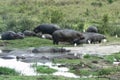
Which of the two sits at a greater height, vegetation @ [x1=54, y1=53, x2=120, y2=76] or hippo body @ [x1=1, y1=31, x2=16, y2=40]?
vegetation @ [x1=54, y1=53, x2=120, y2=76]

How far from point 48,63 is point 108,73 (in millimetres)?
4219

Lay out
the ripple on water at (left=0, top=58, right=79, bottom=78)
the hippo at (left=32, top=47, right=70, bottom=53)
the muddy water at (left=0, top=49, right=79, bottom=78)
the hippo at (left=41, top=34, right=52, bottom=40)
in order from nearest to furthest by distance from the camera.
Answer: the ripple on water at (left=0, top=58, right=79, bottom=78) → the muddy water at (left=0, top=49, right=79, bottom=78) → the hippo at (left=32, top=47, right=70, bottom=53) → the hippo at (left=41, top=34, right=52, bottom=40)

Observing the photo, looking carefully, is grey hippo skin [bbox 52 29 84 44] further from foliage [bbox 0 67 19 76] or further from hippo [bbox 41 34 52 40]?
foliage [bbox 0 67 19 76]

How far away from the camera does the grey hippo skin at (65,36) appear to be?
95.9ft

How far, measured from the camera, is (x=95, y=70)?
19562 millimetres

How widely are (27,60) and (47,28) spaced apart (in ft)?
33.4

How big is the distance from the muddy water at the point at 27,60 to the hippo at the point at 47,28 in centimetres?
607

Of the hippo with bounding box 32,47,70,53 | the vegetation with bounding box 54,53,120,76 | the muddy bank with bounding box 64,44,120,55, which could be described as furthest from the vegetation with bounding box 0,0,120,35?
the vegetation with bounding box 54,53,120,76

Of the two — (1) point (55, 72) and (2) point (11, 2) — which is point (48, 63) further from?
(2) point (11, 2)

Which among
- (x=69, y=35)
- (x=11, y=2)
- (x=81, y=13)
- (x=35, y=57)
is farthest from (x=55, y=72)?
(x=11, y=2)

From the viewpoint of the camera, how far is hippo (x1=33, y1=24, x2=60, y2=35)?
1266 inches

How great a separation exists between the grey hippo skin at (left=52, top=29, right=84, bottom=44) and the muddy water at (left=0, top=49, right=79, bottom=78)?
3.48 m

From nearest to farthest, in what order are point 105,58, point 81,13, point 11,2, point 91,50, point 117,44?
point 105,58 < point 91,50 < point 117,44 < point 81,13 < point 11,2

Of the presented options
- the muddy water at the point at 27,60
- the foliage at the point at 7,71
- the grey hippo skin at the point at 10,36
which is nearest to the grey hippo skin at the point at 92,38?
the grey hippo skin at the point at 10,36
